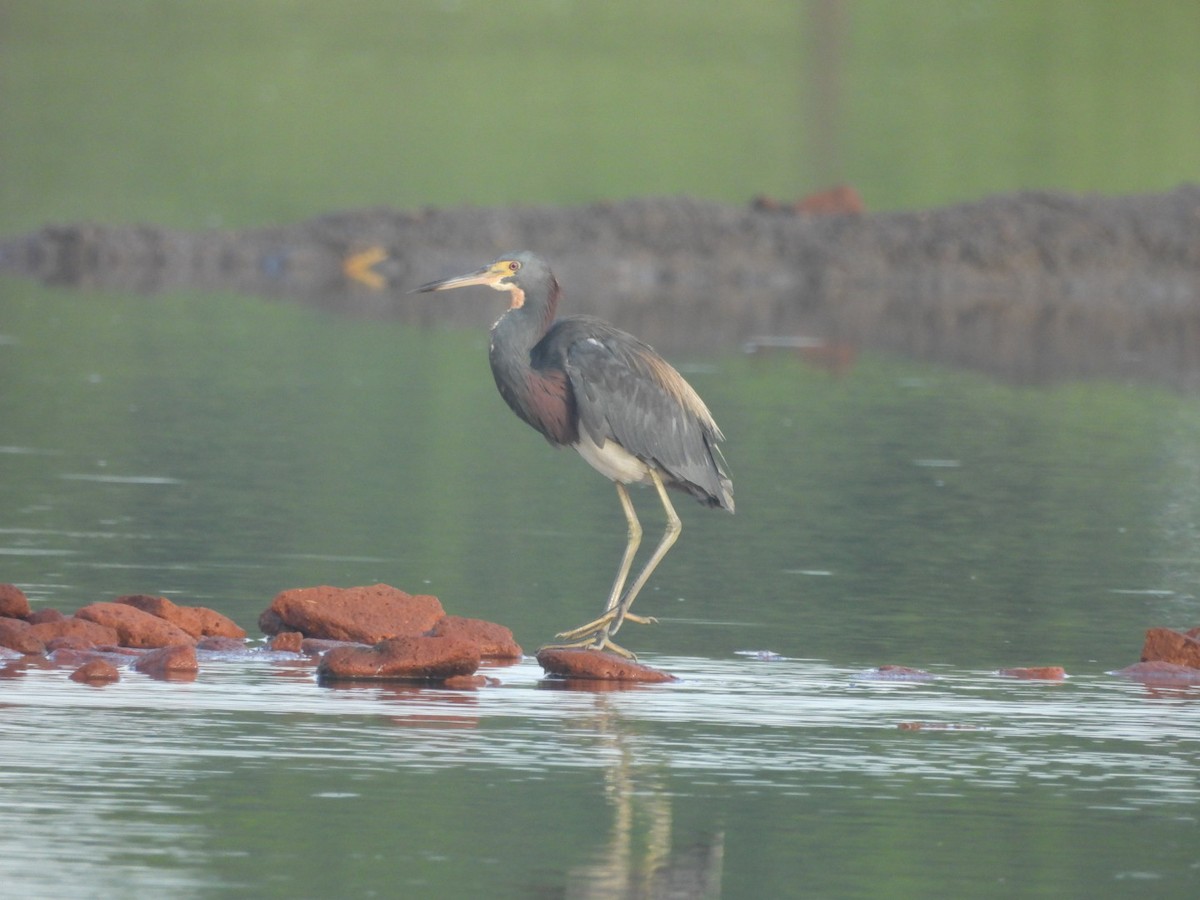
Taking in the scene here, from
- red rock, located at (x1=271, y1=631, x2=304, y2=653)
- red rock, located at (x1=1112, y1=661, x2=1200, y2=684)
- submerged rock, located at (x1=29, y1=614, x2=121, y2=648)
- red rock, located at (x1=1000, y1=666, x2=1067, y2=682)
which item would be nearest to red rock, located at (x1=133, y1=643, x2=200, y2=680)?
submerged rock, located at (x1=29, y1=614, x2=121, y2=648)

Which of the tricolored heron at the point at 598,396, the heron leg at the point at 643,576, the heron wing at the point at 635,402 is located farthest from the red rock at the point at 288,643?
the heron wing at the point at 635,402

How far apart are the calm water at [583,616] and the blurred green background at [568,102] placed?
15.5m

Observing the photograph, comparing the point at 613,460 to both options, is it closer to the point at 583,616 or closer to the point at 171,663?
the point at 583,616

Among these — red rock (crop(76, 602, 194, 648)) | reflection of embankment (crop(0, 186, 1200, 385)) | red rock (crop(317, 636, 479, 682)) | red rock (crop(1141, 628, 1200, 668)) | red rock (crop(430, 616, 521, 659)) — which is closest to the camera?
red rock (crop(317, 636, 479, 682))

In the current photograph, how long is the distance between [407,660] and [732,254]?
28777 millimetres

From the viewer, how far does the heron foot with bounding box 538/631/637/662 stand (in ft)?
33.8

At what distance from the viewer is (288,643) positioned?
404 inches

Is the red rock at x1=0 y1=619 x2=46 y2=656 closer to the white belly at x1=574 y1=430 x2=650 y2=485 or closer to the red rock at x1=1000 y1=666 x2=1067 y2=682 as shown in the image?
the white belly at x1=574 y1=430 x2=650 y2=485

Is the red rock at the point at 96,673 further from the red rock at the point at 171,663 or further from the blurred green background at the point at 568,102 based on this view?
the blurred green background at the point at 568,102

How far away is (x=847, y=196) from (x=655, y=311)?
9545 mm

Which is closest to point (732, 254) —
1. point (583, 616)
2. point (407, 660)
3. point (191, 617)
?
point (583, 616)

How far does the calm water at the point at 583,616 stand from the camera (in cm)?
718

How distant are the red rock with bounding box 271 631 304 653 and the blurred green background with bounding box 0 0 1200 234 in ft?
103

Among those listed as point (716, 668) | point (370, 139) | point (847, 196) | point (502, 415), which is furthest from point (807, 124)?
point (716, 668)
